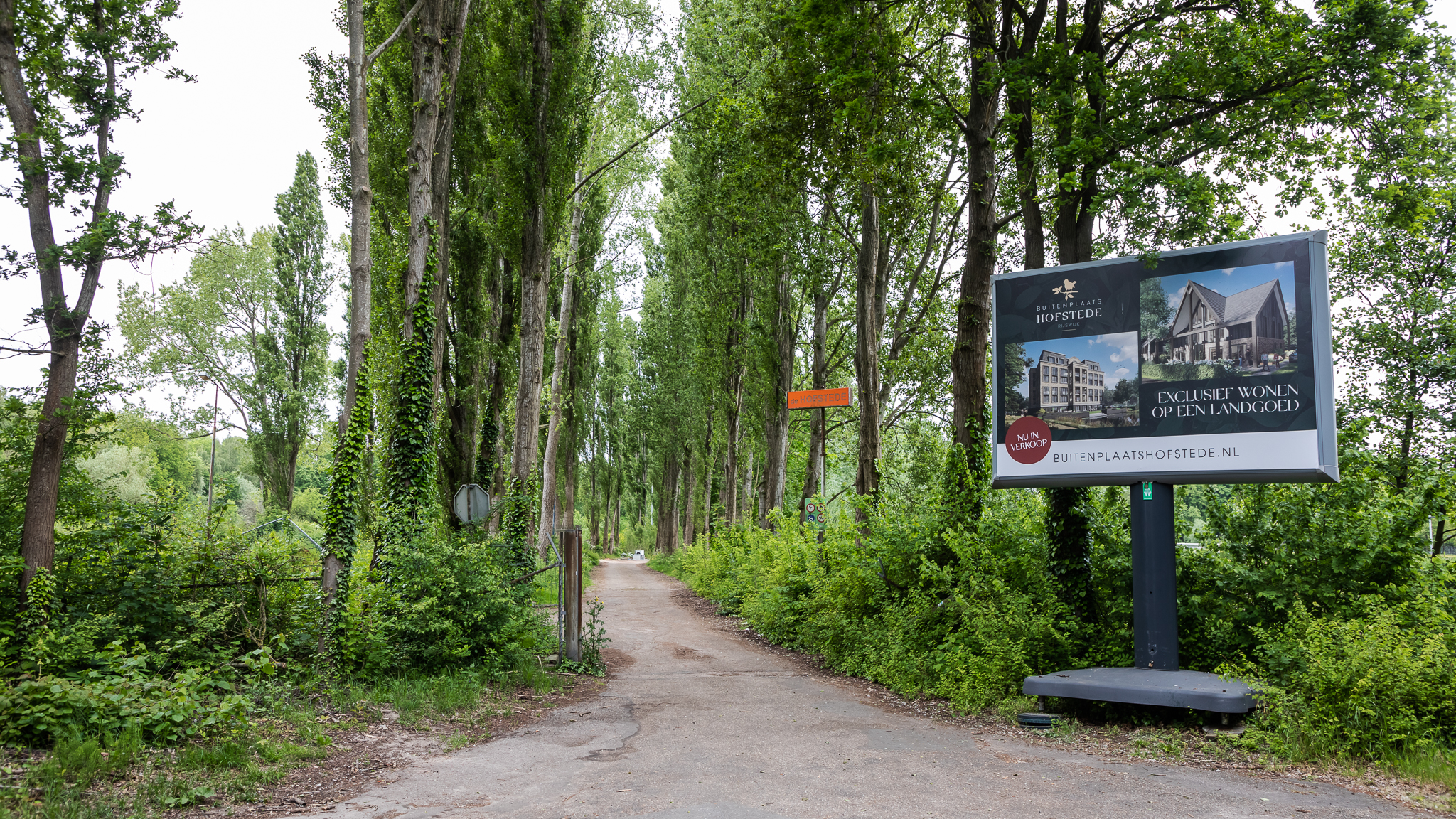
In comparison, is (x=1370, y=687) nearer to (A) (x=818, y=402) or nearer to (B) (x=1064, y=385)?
(B) (x=1064, y=385)

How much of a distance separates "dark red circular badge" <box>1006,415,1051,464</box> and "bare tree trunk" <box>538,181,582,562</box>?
17.3m

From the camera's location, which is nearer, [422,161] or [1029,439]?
[1029,439]

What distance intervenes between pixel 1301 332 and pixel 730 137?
14085 millimetres

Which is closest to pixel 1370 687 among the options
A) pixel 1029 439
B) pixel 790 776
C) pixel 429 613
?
pixel 1029 439

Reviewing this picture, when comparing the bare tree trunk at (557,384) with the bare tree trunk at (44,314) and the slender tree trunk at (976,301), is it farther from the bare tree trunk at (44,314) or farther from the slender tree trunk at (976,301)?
the bare tree trunk at (44,314)

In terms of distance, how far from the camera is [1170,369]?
825 cm

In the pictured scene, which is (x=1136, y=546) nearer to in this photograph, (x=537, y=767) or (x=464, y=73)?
(x=537, y=767)

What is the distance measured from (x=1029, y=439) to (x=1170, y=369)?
157 cm

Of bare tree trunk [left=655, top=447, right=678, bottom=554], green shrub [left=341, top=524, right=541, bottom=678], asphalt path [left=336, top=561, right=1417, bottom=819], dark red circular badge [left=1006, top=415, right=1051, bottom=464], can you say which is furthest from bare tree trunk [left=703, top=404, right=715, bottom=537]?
asphalt path [left=336, top=561, right=1417, bottom=819]

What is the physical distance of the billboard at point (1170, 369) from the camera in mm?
7590

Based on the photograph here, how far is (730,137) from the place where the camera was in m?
19.3

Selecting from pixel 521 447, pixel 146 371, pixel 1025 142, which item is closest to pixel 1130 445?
pixel 1025 142

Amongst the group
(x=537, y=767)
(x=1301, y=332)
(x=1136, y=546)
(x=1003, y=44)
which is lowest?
(x=537, y=767)

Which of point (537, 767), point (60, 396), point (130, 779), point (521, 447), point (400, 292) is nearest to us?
point (130, 779)
